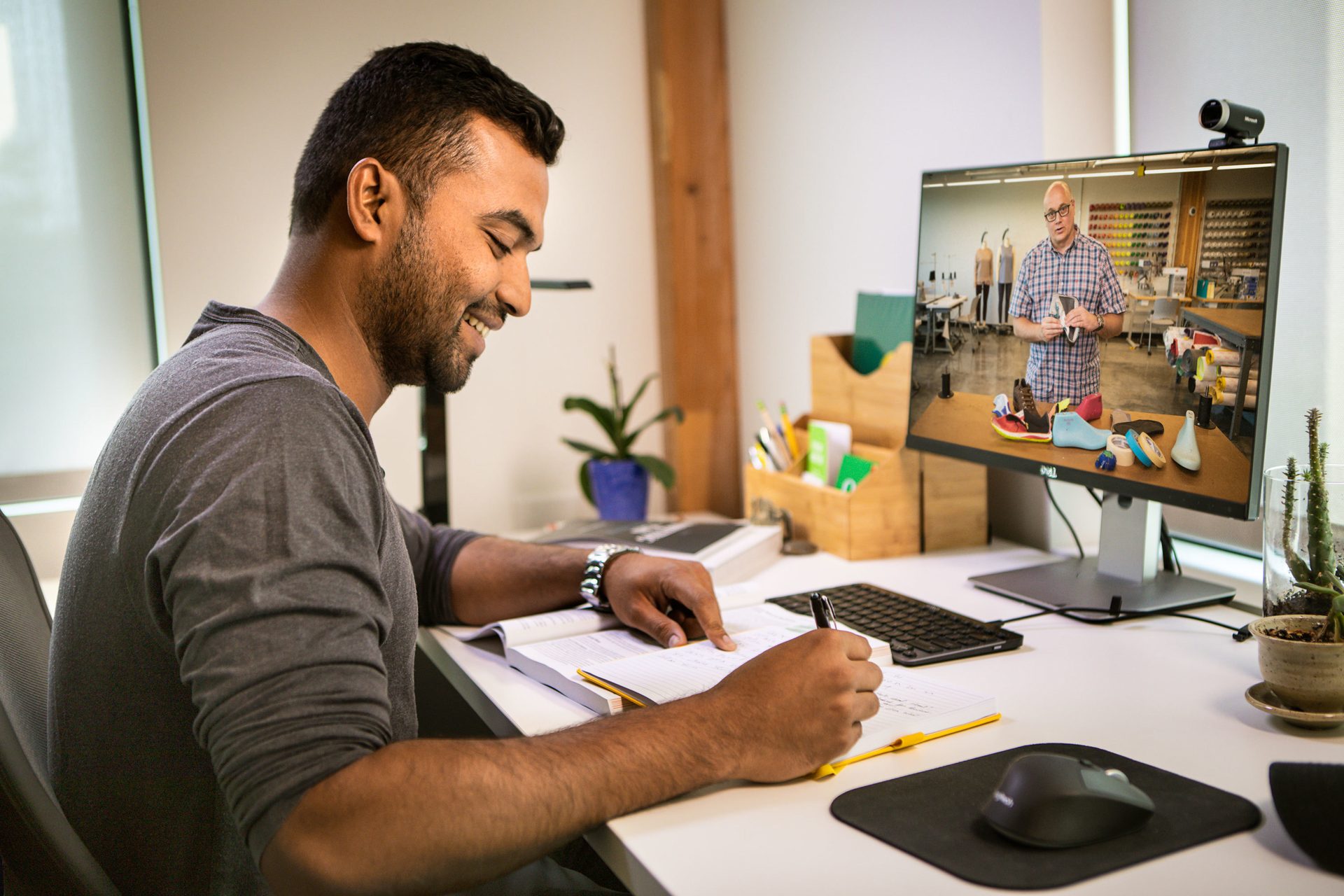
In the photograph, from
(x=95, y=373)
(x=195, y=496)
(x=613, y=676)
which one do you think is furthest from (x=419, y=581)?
(x=95, y=373)

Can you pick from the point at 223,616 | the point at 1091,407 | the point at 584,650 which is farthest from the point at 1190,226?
the point at 223,616

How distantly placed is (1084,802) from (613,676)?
0.48 metres

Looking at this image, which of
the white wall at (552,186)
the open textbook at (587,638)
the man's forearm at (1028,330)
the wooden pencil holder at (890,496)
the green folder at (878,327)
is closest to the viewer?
the open textbook at (587,638)

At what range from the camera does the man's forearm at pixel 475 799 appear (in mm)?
708

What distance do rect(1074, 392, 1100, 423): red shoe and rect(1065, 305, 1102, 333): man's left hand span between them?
0.26 ft

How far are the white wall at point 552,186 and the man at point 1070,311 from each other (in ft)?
4.24

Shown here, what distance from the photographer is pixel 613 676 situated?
1056 mm

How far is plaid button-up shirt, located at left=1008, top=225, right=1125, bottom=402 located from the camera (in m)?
1.24

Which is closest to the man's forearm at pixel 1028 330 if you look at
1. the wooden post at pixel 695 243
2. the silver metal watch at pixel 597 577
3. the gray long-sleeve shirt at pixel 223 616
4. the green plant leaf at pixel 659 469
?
the silver metal watch at pixel 597 577

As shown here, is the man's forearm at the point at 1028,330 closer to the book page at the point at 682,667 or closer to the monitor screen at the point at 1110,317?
the monitor screen at the point at 1110,317

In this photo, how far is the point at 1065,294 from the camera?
50.5 inches

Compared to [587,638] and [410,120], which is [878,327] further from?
[410,120]

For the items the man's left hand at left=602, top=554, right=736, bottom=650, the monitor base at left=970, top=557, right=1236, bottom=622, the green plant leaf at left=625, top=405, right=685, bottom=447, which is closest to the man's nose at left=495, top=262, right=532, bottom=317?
the man's left hand at left=602, top=554, right=736, bottom=650

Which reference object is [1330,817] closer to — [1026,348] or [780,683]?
[780,683]
